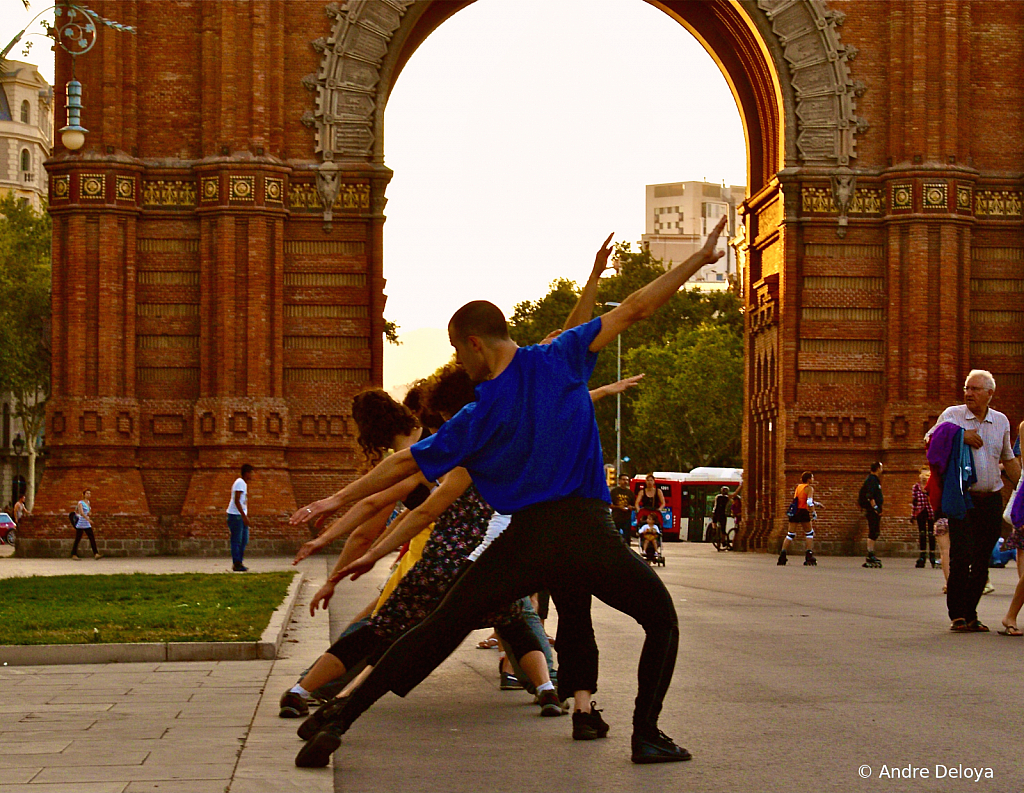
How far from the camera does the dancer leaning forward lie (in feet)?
22.0

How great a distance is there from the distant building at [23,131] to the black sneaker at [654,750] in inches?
3622


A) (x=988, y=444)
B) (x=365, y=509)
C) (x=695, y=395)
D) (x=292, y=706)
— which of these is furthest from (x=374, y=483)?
(x=695, y=395)

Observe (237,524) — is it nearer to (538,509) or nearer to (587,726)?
(587,726)

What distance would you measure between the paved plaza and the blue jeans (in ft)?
40.9

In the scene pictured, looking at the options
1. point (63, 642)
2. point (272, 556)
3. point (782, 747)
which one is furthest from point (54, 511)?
point (782, 747)

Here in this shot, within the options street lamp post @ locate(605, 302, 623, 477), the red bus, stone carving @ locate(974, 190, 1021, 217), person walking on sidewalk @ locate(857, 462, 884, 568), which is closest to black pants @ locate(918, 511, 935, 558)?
person walking on sidewalk @ locate(857, 462, 884, 568)

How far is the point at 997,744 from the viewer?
7.45m

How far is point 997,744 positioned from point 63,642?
264 inches

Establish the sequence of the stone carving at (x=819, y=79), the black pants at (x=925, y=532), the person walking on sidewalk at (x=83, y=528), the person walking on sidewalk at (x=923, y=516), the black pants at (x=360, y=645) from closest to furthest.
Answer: the black pants at (x=360, y=645) → the person walking on sidewalk at (x=923, y=516) → the black pants at (x=925, y=532) → the person walking on sidewalk at (x=83, y=528) → the stone carving at (x=819, y=79)

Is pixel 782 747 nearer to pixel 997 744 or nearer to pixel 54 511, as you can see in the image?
pixel 997 744

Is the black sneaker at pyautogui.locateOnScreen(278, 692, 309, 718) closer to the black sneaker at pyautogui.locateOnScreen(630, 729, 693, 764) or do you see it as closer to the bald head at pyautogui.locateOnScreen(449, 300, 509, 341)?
the black sneaker at pyautogui.locateOnScreen(630, 729, 693, 764)

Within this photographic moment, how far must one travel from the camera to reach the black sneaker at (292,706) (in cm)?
845

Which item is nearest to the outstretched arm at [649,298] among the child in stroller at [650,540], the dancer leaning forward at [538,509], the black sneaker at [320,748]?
the dancer leaning forward at [538,509]

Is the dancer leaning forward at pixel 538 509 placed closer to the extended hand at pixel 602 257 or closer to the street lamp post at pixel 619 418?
the extended hand at pixel 602 257
